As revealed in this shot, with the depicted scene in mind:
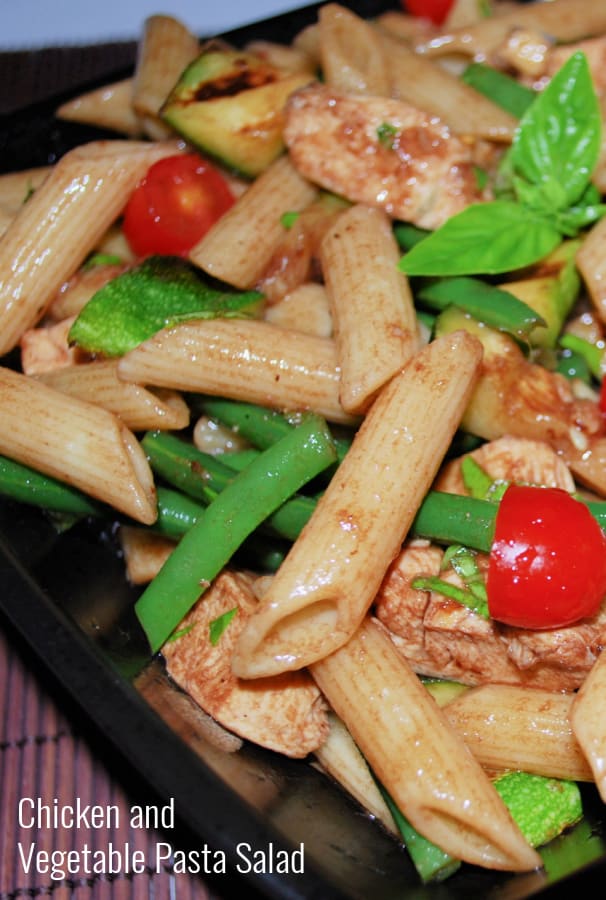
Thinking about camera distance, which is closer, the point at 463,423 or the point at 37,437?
the point at 37,437

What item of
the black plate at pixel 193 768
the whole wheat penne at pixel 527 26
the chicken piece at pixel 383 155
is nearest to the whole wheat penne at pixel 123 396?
the black plate at pixel 193 768

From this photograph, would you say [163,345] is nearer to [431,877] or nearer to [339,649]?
[339,649]

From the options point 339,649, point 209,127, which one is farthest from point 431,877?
point 209,127

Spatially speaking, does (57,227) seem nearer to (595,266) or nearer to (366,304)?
(366,304)

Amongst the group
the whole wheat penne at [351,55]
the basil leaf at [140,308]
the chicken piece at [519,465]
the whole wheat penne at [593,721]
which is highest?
the whole wheat penne at [351,55]

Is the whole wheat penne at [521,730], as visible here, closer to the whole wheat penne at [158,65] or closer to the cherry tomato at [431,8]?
the whole wheat penne at [158,65]

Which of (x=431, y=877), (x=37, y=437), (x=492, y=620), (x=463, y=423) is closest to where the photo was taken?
(x=431, y=877)

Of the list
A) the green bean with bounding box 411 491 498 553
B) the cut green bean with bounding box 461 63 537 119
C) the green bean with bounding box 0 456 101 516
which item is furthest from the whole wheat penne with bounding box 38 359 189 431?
the cut green bean with bounding box 461 63 537 119
